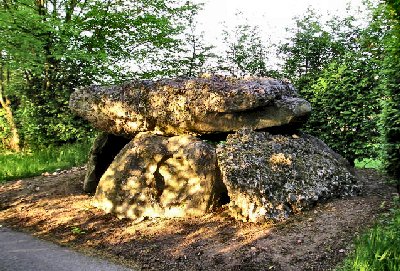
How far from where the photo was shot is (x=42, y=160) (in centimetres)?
1197

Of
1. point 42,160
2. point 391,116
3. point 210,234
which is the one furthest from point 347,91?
point 42,160

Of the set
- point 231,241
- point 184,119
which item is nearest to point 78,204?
point 184,119

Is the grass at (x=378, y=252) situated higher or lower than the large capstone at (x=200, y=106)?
lower

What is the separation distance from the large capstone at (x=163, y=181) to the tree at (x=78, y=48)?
5.71 metres

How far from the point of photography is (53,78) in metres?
13.6

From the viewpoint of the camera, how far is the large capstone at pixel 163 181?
6832 mm

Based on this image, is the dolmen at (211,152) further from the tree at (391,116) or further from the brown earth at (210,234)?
the tree at (391,116)

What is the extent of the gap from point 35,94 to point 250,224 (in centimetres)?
1106

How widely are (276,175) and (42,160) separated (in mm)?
8602

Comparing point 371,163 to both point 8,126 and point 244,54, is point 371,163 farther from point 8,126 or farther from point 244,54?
point 8,126

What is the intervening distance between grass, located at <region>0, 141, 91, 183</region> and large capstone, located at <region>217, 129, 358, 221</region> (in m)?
6.50

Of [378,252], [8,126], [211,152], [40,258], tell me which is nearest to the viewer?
[378,252]

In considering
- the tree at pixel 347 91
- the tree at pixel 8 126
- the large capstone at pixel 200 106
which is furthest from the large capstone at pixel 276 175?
the tree at pixel 8 126

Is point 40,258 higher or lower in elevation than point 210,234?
lower
